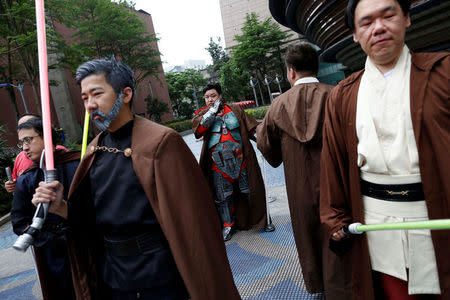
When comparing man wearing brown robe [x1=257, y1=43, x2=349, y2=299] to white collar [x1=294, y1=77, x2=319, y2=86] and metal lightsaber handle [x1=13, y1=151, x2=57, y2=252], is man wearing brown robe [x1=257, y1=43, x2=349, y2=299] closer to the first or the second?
white collar [x1=294, y1=77, x2=319, y2=86]

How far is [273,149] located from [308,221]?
27.8 inches

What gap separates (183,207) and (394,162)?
3.04 feet

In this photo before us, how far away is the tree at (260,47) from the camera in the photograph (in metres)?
34.6

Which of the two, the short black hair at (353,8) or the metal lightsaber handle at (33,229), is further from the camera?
the short black hair at (353,8)

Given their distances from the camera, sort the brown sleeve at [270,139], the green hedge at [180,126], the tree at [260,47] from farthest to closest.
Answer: the tree at [260,47] < the green hedge at [180,126] < the brown sleeve at [270,139]

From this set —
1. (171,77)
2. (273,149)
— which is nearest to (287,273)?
(273,149)

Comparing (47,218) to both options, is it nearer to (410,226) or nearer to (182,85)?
(410,226)

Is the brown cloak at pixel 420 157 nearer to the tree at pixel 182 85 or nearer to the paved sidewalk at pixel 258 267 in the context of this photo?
the paved sidewalk at pixel 258 267

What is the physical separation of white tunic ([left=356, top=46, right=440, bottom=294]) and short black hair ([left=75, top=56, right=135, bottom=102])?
1.16 metres

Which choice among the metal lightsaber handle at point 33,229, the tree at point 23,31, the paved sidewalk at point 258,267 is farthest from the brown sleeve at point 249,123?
the tree at point 23,31

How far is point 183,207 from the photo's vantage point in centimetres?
136

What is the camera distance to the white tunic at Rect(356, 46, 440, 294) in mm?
1201

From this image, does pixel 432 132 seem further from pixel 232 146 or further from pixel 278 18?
pixel 278 18

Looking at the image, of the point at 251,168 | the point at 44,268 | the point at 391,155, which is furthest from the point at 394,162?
the point at 251,168
